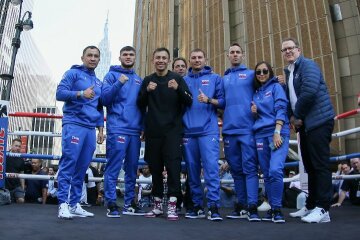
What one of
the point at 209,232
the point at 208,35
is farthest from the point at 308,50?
the point at 209,232

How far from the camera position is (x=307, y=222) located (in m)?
3.11

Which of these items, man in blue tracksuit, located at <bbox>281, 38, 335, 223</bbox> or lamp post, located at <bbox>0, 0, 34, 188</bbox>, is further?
lamp post, located at <bbox>0, 0, 34, 188</bbox>

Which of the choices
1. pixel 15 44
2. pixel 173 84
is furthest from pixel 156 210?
pixel 15 44

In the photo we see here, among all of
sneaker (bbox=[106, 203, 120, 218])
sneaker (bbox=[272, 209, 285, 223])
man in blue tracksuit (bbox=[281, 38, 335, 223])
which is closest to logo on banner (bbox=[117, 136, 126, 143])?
sneaker (bbox=[106, 203, 120, 218])

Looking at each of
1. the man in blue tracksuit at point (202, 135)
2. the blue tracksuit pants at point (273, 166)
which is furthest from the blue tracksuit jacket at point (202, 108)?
the blue tracksuit pants at point (273, 166)

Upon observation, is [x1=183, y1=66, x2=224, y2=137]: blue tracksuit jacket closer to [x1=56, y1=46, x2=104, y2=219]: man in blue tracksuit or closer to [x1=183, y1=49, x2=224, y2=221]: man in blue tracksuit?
[x1=183, y1=49, x2=224, y2=221]: man in blue tracksuit

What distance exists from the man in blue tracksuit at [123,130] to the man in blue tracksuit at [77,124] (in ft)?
0.58

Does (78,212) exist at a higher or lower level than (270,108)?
lower

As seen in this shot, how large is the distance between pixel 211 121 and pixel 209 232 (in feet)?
5.10

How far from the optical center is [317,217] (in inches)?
124

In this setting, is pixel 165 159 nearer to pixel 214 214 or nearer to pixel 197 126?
pixel 197 126

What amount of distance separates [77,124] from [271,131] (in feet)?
6.82

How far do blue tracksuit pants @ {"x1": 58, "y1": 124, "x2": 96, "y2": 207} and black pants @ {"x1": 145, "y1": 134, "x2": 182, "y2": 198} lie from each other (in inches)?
26.5

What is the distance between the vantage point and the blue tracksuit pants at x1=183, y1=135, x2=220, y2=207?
11.8 feet
